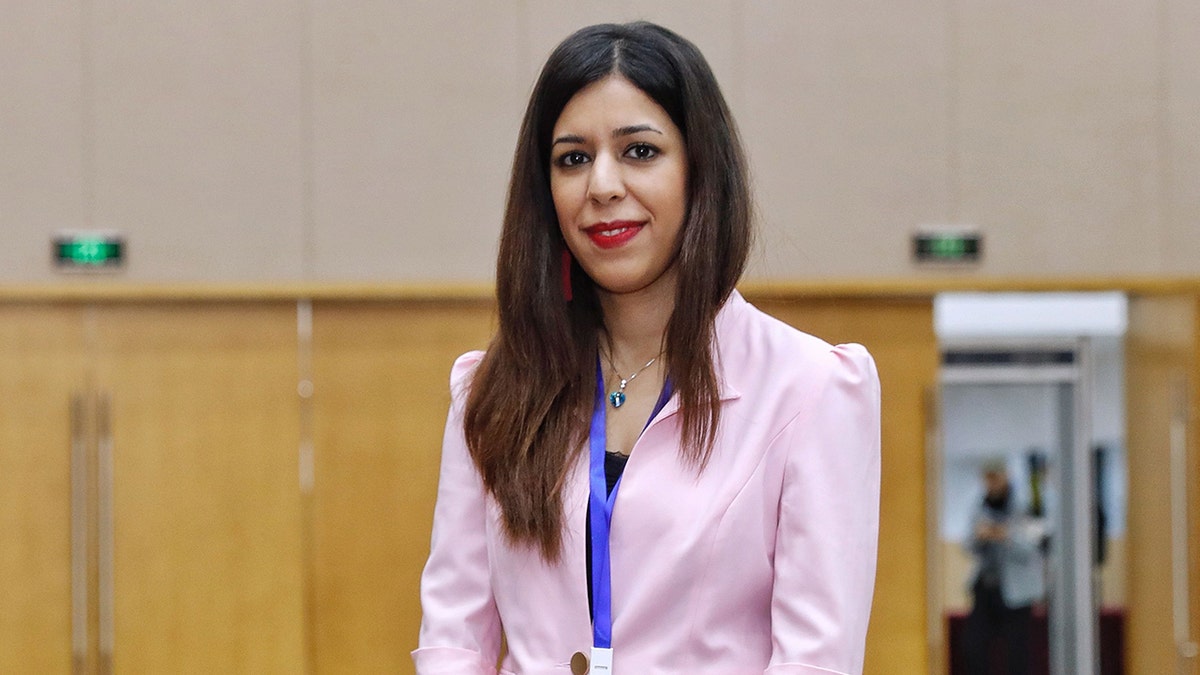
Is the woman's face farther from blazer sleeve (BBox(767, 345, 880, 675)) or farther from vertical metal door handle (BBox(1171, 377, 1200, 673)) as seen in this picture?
vertical metal door handle (BBox(1171, 377, 1200, 673))

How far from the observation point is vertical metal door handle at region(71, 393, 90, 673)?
16.8 ft

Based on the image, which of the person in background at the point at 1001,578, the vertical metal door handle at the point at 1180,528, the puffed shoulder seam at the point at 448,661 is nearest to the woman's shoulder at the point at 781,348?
the puffed shoulder seam at the point at 448,661

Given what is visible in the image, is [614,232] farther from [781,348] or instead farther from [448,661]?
[448,661]

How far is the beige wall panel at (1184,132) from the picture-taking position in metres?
5.43

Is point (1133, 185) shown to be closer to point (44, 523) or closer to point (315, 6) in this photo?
point (315, 6)

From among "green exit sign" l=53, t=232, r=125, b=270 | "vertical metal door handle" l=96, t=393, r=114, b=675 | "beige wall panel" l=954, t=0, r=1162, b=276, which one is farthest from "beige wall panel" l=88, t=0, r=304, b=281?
"beige wall panel" l=954, t=0, r=1162, b=276

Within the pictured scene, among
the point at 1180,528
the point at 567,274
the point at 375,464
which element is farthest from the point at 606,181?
the point at 1180,528

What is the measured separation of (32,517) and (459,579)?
4101 mm

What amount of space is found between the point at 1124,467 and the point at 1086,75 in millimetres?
1724

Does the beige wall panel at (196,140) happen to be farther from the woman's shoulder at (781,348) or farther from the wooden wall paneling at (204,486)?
the woman's shoulder at (781,348)

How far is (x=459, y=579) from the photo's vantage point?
64.2 inches

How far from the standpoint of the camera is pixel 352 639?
5.22 meters

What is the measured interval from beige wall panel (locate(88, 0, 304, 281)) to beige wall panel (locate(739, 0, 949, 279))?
1.99 meters

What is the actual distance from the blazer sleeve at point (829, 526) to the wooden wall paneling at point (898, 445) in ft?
11.9
